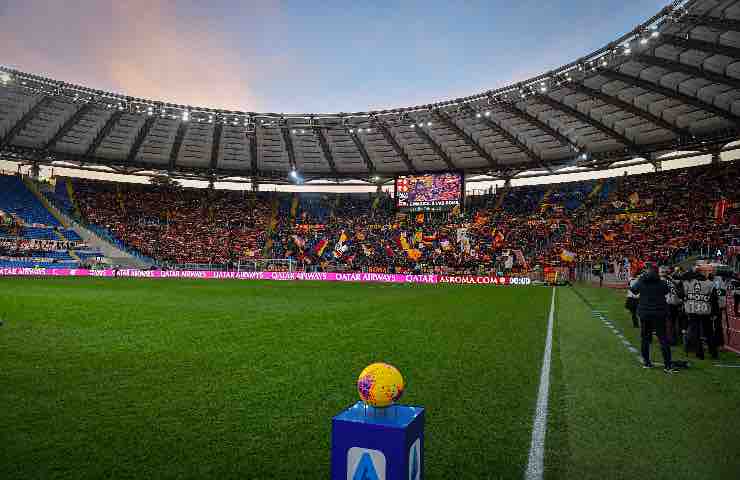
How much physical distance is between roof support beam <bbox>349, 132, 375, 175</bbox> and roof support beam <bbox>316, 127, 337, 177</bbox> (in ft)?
9.66

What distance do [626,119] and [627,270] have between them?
40.2 ft

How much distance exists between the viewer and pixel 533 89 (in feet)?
111

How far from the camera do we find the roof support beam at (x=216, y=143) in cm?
4651

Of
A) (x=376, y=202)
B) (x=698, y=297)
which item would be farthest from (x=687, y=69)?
(x=376, y=202)

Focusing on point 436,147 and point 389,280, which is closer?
point 389,280

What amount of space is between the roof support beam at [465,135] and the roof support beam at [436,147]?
9.19ft

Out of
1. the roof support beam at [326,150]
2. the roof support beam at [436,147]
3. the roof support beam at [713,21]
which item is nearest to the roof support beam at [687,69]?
the roof support beam at [713,21]

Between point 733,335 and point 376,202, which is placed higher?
point 376,202

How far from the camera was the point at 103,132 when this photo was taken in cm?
4472

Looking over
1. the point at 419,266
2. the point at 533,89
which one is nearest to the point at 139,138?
the point at 419,266

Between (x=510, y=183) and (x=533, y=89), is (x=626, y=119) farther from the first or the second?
(x=510, y=183)

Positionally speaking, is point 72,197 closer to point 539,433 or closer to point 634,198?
point 634,198

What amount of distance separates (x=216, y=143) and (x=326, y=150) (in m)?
11.4

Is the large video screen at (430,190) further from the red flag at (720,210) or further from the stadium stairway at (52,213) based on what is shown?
the stadium stairway at (52,213)
